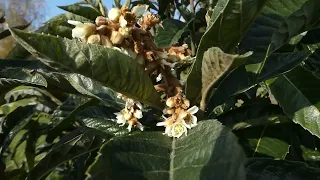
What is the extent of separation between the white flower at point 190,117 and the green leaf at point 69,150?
20cm

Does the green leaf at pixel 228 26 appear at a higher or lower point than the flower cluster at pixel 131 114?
higher

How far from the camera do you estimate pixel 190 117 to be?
84 centimetres

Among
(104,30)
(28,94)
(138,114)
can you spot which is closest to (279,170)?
(138,114)

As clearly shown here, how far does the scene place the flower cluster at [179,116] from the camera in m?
0.83

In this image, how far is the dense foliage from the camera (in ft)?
2.22

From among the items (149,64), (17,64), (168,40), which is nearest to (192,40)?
(168,40)

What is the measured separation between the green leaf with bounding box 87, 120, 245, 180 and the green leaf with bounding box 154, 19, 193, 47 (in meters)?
0.70

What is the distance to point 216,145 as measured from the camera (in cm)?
64

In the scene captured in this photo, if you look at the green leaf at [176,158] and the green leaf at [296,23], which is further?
the green leaf at [296,23]

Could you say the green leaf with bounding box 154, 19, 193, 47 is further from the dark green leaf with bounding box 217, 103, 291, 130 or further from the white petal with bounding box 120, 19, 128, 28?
the white petal with bounding box 120, 19, 128, 28

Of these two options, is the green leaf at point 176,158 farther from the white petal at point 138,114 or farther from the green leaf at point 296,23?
the green leaf at point 296,23

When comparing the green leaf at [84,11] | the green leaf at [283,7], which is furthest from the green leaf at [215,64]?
the green leaf at [84,11]

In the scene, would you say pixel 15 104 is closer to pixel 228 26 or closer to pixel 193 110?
pixel 193 110

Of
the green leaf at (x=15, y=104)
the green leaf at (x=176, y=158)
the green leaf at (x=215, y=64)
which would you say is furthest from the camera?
the green leaf at (x=15, y=104)
